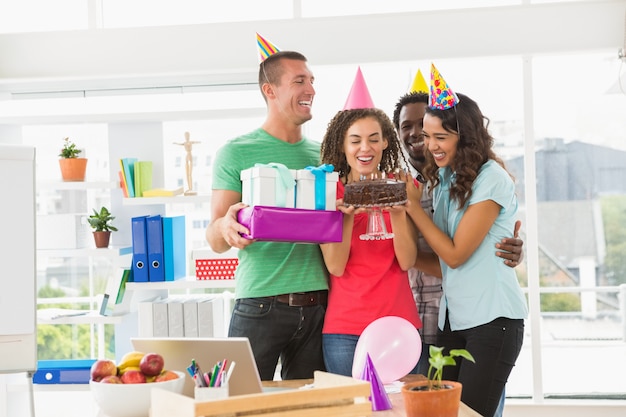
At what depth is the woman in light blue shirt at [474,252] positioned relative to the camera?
7.75 ft

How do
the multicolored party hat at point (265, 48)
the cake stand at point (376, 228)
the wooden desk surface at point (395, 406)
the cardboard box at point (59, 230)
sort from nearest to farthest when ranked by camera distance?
the wooden desk surface at point (395, 406), the cake stand at point (376, 228), the multicolored party hat at point (265, 48), the cardboard box at point (59, 230)

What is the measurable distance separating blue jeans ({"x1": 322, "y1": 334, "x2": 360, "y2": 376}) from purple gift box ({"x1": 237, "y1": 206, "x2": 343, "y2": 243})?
31 cm

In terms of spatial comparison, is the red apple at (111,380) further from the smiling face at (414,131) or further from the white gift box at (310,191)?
the smiling face at (414,131)

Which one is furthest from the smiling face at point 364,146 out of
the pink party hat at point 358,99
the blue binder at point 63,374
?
the blue binder at point 63,374

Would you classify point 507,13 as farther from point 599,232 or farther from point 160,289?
point 160,289

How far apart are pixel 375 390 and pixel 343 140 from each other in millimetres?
929

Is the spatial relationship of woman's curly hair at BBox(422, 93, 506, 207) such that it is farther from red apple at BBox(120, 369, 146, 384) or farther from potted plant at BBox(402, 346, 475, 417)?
red apple at BBox(120, 369, 146, 384)

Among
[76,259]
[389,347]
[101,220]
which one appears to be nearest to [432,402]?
[389,347]

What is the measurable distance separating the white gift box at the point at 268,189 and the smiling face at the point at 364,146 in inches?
11.6

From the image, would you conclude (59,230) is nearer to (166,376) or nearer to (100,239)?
(100,239)

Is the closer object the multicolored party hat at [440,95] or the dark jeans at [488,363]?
the dark jeans at [488,363]

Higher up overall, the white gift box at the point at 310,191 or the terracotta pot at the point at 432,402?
the white gift box at the point at 310,191

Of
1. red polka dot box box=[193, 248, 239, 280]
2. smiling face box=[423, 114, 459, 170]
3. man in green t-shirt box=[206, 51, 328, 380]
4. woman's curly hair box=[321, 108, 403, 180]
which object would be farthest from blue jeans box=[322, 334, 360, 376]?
red polka dot box box=[193, 248, 239, 280]

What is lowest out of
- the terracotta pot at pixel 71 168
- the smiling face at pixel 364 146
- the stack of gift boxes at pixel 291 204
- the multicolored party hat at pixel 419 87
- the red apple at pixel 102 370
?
the red apple at pixel 102 370
